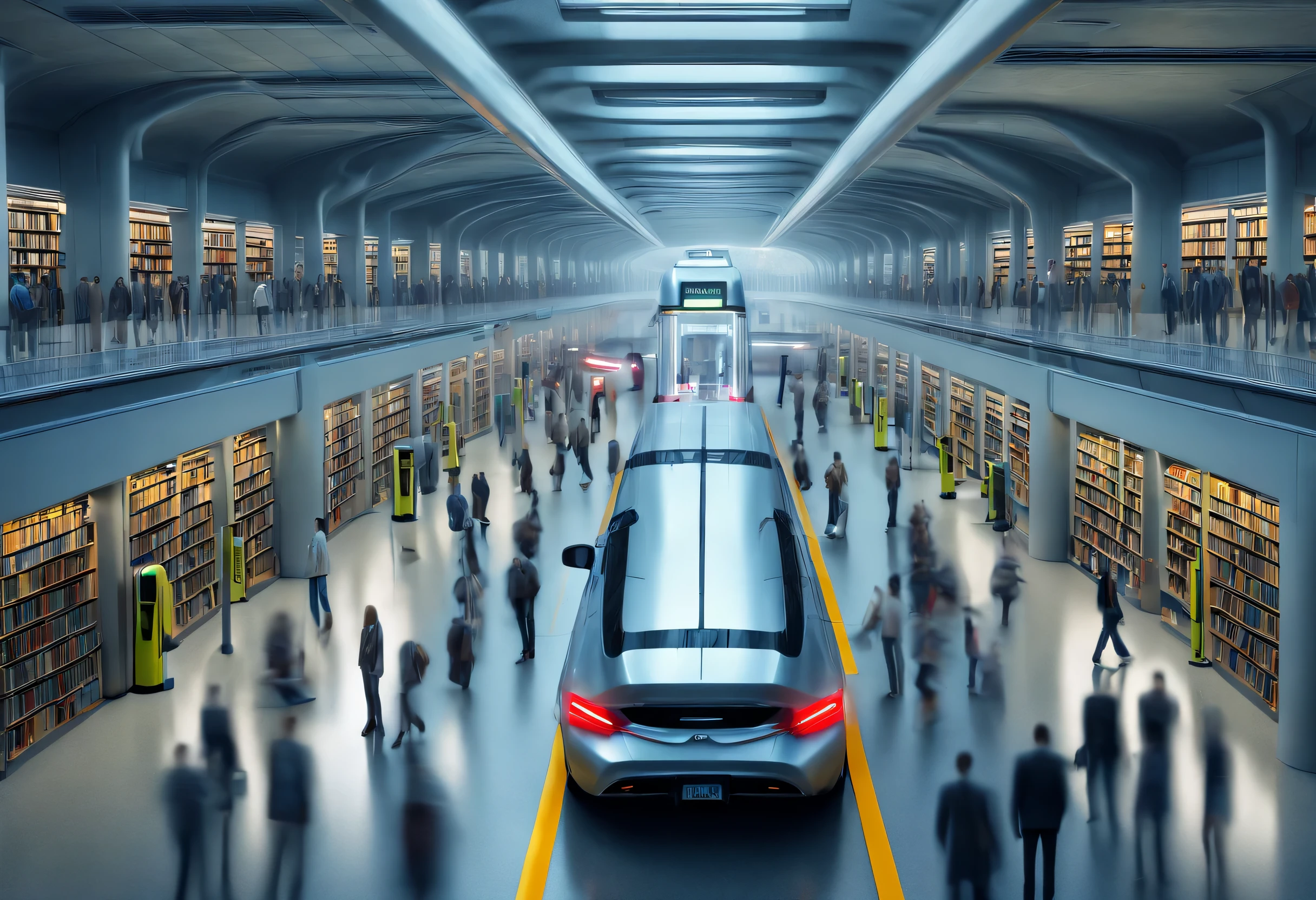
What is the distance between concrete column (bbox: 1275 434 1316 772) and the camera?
8.23 meters

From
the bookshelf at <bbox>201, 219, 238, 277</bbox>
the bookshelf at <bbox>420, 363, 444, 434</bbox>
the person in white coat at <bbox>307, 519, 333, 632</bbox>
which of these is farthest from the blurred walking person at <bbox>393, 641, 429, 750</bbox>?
the bookshelf at <bbox>201, 219, 238, 277</bbox>

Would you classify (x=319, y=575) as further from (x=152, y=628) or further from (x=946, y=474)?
(x=946, y=474)

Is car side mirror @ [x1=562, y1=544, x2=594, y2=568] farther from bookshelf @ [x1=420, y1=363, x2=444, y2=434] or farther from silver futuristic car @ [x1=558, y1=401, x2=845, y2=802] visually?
bookshelf @ [x1=420, y1=363, x2=444, y2=434]

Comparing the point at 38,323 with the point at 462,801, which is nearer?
the point at 462,801

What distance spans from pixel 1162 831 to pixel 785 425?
22.0 m

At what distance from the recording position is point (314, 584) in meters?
11.9

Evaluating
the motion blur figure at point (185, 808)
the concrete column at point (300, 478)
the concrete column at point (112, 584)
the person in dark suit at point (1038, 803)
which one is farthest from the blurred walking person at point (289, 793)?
the concrete column at point (300, 478)

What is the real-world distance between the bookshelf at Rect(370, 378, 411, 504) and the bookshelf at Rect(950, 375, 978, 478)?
36.1 ft

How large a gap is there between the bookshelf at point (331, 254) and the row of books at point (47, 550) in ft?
68.0

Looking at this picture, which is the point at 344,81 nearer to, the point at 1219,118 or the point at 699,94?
the point at 699,94

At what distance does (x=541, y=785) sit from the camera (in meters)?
7.81

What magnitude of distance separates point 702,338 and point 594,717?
17262 millimetres

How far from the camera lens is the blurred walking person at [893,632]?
30.5 feet

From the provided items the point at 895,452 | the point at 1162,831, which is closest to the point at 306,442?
the point at 1162,831
